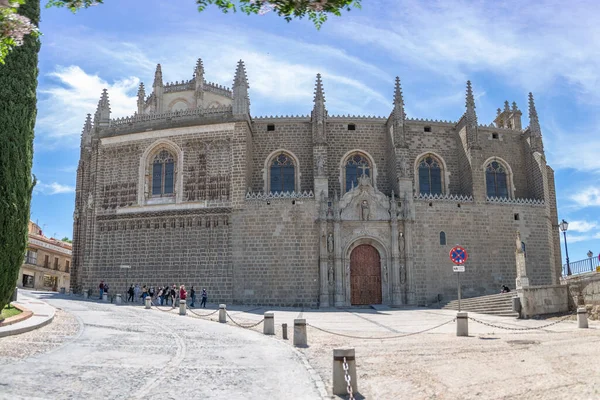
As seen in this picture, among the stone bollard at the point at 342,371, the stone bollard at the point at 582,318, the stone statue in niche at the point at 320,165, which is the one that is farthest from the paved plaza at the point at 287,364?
the stone statue in niche at the point at 320,165

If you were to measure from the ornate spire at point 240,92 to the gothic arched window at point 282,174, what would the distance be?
317 cm

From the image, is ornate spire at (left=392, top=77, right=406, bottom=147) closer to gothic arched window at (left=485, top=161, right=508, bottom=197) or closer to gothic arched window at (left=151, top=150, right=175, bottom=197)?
gothic arched window at (left=485, top=161, right=508, bottom=197)

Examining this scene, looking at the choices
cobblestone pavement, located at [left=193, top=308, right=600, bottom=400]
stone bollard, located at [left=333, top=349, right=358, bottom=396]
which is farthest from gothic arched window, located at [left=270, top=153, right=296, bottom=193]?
stone bollard, located at [left=333, top=349, right=358, bottom=396]

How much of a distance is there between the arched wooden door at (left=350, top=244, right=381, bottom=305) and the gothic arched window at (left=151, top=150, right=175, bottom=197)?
10420mm

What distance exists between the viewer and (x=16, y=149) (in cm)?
1316

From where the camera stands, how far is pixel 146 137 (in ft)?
98.2

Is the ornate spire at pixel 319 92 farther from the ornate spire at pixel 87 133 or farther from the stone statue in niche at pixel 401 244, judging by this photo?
the ornate spire at pixel 87 133

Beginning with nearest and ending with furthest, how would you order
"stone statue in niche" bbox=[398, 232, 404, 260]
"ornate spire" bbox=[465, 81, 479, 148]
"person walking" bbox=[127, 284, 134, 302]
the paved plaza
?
the paved plaza
"person walking" bbox=[127, 284, 134, 302]
"stone statue in niche" bbox=[398, 232, 404, 260]
"ornate spire" bbox=[465, 81, 479, 148]

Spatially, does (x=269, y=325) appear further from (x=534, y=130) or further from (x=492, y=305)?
(x=534, y=130)

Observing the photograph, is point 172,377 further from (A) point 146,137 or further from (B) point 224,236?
(A) point 146,137

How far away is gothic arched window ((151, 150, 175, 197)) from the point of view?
29.4 m

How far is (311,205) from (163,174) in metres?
8.44

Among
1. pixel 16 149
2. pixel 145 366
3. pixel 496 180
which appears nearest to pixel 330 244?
pixel 496 180

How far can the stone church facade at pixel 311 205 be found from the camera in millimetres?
26844
